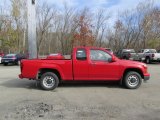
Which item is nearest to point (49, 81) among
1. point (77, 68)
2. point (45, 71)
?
point (45, 71)

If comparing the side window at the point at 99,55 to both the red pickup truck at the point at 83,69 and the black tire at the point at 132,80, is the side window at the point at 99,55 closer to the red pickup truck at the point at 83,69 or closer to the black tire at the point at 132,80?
the red pickup truck at the point at 83,69

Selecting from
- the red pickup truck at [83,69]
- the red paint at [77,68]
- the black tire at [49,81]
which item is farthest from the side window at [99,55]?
the black tire at [49,81]

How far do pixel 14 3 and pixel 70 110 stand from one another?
2043 inches

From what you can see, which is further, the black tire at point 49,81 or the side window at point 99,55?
the side window at point 99,55

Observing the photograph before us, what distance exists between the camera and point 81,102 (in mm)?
9508

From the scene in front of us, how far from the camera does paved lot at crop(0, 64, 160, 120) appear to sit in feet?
25.5

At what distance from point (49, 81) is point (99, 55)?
2298 millimetres

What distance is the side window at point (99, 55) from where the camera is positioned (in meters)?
12.4

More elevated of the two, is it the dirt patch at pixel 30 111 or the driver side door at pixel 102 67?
the driver side door at pixel 102 67

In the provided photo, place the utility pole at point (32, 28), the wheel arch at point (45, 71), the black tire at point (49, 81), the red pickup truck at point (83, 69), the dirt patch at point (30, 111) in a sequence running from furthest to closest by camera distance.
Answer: the utility pole at point (32, 28) → the wheel arch at point (45, 71) → the red pickup truck at point (83, 69) → the black tire at point (49, 81) → the dirt patch at point (30, 111)

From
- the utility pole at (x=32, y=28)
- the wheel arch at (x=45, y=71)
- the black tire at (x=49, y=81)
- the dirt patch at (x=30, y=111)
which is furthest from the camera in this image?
the utility pole at (x=32, y=28)

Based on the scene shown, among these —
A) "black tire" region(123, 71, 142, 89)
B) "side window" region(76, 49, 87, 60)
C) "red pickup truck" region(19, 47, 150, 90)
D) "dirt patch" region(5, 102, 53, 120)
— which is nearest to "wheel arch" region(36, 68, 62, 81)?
"red pickup truck" region(19, 47, 150, 90)

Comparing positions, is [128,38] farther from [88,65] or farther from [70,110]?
[70,110]

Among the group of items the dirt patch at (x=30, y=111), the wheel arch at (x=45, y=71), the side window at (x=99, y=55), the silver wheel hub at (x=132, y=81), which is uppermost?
the side window at (x=99, y=55)
